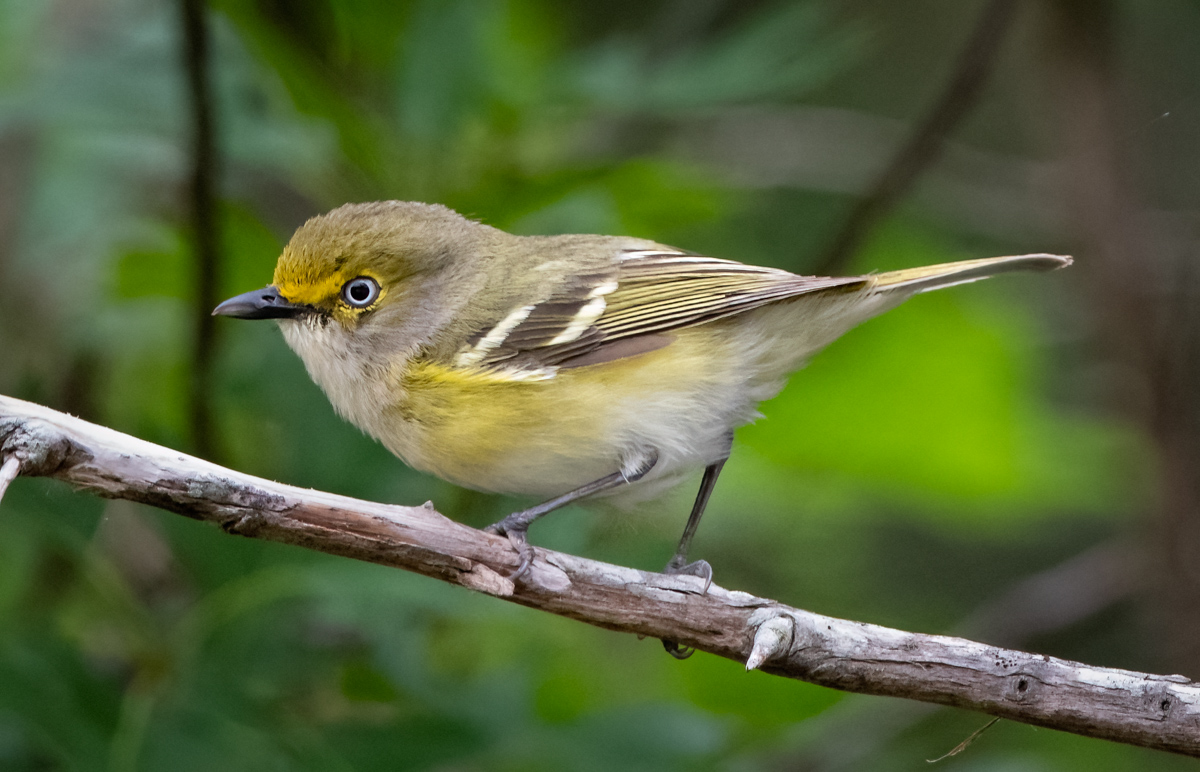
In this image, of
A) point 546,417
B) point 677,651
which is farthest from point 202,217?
point 677,651

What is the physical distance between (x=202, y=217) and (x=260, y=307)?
0.31 metres

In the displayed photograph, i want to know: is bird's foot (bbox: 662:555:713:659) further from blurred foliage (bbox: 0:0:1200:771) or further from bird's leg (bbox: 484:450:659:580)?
bird's leg (bbox: 484:450:659:580)

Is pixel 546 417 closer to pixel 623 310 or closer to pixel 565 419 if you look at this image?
pixel 565 419

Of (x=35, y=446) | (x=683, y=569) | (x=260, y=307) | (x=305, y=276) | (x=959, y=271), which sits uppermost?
(x=959, y=271)

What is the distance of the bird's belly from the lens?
2965 millimetres

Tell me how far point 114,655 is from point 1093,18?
16.7 ft

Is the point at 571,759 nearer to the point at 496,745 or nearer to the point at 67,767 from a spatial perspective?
the point at 496,745

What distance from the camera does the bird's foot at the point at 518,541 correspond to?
244 centimetres

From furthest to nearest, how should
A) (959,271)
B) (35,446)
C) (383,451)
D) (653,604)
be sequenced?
(383,451) → (959,271) → (653,604) → (35,446)

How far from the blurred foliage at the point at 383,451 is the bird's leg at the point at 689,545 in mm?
122

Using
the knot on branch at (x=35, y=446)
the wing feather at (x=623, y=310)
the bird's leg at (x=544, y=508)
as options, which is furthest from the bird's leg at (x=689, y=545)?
the knot on branch at (x=35, y=446)

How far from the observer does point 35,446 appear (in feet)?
6.34

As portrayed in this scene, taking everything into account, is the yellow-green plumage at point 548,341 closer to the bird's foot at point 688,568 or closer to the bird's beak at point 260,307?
the bird's beak at point 260,307

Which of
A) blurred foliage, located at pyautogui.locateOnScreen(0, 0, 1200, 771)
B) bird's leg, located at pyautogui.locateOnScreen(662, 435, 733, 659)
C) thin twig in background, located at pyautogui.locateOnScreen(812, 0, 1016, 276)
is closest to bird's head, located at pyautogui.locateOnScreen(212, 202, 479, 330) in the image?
blurred foliage, located at pyautogui.locateOnScreen(0, 0, 1200, 771)
